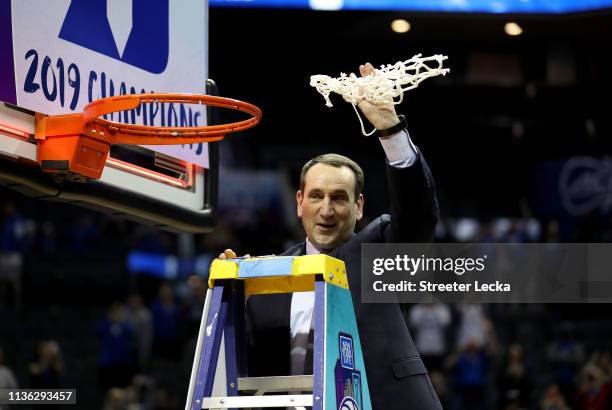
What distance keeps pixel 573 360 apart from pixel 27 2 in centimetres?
1396

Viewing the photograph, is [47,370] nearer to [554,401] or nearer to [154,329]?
[154,329]

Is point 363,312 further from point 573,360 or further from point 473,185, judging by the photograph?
point 473,185

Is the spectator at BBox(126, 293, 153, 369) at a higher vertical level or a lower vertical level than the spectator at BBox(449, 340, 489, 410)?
higher

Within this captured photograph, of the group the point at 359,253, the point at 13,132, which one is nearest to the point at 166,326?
the point at 359,253

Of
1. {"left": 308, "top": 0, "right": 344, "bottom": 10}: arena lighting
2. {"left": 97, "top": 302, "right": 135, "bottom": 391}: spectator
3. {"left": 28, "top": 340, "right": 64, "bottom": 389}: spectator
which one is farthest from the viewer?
{"left": 97, "top": 302, "right": 135, "bottom": 391}: spectator

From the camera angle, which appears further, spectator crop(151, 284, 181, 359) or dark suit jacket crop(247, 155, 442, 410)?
spectator crop(151, 284, 181, 359)

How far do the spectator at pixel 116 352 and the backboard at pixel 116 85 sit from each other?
10076 millimetres

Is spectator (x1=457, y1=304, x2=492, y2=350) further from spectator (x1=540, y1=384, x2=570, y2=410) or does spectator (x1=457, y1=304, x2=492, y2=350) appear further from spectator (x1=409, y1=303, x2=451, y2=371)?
spectator (x1=540, y1=384, x2=570, y2=410)

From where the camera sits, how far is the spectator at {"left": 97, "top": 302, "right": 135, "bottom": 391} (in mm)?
15531

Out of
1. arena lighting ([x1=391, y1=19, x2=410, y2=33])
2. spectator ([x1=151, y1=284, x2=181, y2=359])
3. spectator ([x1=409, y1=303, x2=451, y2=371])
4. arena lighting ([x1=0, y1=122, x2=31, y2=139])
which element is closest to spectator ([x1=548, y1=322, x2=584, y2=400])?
spectator ([x1=409, y1=303, x2=451, y2=371])

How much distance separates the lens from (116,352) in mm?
15633

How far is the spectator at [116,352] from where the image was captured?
15531mm

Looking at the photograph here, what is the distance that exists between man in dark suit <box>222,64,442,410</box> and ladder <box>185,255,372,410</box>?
201 millimetres

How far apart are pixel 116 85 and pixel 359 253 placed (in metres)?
1.39
